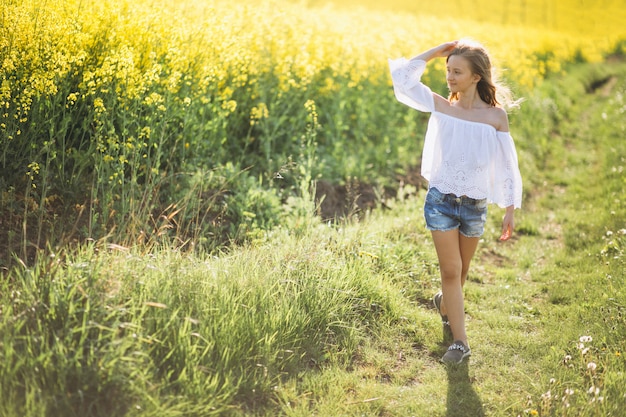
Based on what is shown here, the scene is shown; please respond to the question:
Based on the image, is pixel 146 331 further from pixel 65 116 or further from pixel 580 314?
pixel 580 314

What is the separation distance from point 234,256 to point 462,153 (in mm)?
1703

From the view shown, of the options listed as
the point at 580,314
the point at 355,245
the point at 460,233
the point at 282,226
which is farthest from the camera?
the point at 282,226

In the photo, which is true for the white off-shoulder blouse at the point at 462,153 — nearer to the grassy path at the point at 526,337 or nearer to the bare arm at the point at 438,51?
the bare arm at the point at 438,51

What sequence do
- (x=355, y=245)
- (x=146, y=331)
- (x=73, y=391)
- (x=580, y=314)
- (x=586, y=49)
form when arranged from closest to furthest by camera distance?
(x=73, y=391) → (x=146, y=331) → (x=580, y=314) → (x=355, y=245) → (x=586, y=49)

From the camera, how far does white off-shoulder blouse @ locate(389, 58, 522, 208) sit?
168 inches

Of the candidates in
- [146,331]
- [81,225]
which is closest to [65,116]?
[81,225]

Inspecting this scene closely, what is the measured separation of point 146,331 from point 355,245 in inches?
90.1

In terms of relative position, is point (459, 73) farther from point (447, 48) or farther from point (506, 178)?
point (506, 178)

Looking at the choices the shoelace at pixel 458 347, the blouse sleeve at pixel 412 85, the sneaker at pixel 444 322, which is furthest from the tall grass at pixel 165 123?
the shoelace at pixel 458 347

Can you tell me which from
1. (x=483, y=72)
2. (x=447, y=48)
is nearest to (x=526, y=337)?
(x=483, y=72)

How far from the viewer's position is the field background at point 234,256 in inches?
136

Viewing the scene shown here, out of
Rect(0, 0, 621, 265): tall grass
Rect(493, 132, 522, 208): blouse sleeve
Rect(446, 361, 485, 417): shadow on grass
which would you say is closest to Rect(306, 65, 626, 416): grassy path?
Rect(446, 361, 485, 417): shadow on grass

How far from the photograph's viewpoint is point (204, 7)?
22.5 ft

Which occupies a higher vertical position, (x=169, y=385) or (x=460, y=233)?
(x=460, y=233)
